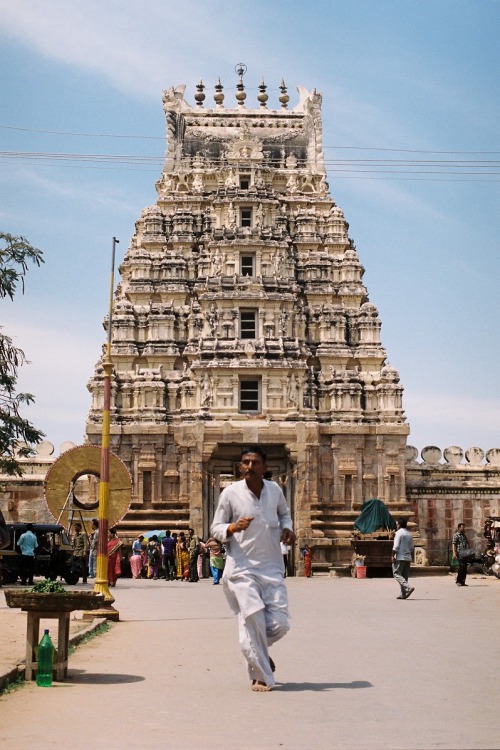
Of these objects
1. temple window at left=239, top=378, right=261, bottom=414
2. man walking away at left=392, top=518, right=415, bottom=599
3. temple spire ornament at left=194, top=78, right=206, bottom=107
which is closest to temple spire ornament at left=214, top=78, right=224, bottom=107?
temple spire ornament at left=194, top=78, right=206, bottom=107

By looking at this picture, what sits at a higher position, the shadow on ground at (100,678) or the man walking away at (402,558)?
the man walking away at (402,558)

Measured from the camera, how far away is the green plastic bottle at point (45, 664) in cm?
1023

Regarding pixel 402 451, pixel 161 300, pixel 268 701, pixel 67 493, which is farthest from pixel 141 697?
pixel 161 300

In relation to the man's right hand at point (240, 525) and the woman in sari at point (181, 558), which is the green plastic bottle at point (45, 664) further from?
the woman in sari at point (181, 558)

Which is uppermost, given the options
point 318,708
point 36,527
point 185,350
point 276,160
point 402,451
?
point 276,160

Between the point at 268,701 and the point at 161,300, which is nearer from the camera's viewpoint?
the point at 268,701

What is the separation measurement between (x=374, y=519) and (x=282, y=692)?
2929 centimetres

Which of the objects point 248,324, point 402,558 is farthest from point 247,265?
point 402,558

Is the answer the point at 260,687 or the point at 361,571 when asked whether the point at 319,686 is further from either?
the point at 361,571

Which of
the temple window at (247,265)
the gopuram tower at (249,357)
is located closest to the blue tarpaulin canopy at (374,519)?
the gopuram tower at (249,357)

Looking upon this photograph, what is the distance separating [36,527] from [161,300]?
15112mm

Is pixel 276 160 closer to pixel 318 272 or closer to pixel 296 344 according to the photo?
pixel 318 272

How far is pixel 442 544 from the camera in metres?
45.0

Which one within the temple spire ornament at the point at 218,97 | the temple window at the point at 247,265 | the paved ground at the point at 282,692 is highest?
the temple spire ornament at the point at 218,97
